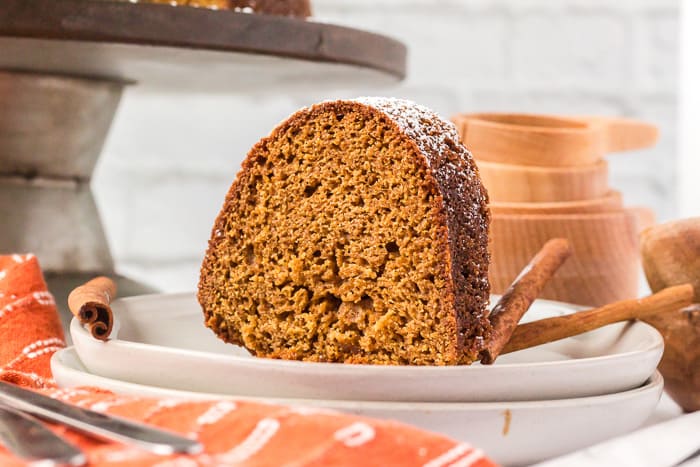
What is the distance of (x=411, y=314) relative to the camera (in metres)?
0.49

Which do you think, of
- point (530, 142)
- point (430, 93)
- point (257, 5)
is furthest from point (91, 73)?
point (430, 93)

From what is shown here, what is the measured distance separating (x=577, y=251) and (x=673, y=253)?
13 cm

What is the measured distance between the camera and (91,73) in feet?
2.62

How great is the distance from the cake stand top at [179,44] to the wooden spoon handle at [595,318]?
0.86ft

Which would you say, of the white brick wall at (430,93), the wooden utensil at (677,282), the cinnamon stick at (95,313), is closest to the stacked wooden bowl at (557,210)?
the wooden utensil at (677,282)

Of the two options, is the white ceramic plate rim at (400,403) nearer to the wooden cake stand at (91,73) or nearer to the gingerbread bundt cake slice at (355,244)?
the gingerbread bundt cake slice at (355,244)

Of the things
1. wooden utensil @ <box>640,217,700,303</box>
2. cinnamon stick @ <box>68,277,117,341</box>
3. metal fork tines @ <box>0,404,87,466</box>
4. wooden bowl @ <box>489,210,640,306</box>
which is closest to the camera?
metal fork tines @ <box>0,404,87,466</box>

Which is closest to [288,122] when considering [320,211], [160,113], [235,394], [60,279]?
[320,211]

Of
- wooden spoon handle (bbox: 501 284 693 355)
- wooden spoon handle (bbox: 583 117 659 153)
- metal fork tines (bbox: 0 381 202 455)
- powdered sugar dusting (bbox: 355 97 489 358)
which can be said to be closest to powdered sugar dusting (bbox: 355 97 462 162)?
powdered sugar dusting (bbox: 355 97 489 358)

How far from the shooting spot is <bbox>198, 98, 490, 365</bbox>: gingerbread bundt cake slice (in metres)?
0.48

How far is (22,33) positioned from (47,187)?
25 cm

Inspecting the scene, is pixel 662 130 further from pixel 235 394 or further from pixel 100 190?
pixel 235 394

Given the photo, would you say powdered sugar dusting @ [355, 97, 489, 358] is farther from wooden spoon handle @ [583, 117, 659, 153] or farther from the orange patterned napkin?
wooden spoon handle @ [583, 117, 659, 153]

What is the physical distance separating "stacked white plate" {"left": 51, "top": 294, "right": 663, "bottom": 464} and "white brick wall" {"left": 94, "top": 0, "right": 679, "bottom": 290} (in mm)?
1028
